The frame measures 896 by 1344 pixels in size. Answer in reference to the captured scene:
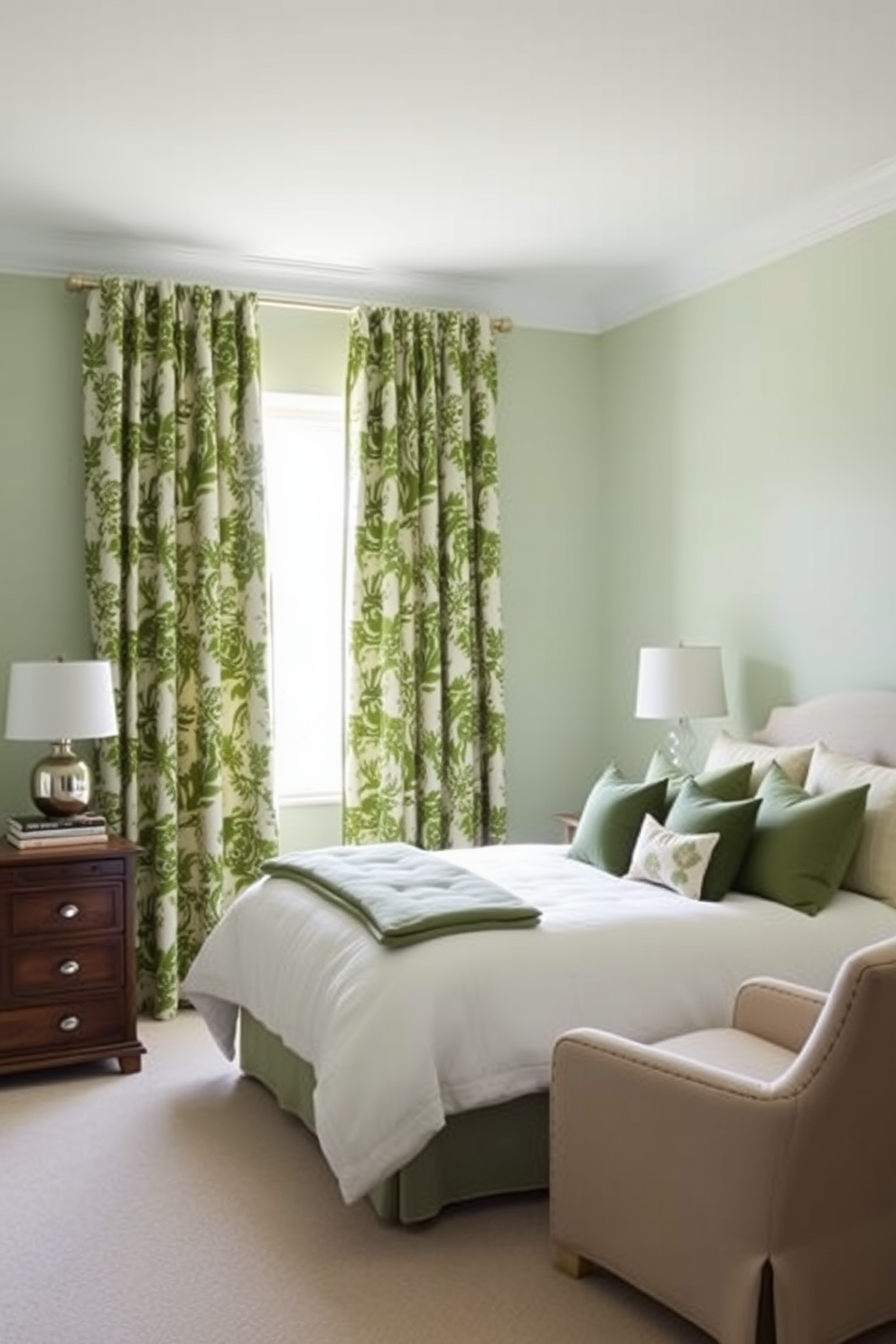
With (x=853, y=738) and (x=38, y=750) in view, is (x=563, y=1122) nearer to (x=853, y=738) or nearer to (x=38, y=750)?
(x=853, y=738)

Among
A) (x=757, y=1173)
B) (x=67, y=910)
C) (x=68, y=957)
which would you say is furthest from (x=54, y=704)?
(x=757, y=1173)

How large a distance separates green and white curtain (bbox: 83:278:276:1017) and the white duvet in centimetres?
115

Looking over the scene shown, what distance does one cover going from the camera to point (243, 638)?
5.23 m

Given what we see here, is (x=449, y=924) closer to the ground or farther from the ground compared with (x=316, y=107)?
closer to the ground

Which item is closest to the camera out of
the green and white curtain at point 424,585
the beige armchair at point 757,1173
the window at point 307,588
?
the beige armchair at point 757,1173

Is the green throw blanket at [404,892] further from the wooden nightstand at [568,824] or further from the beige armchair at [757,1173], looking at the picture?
the wooden nightstand at [568,824]

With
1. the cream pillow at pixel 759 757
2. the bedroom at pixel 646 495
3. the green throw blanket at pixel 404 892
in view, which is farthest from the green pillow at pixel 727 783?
the green throw blanket at pixel 404 892

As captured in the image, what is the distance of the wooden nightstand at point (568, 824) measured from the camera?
5.44 m

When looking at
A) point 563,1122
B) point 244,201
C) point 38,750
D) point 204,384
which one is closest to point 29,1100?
point 38,750

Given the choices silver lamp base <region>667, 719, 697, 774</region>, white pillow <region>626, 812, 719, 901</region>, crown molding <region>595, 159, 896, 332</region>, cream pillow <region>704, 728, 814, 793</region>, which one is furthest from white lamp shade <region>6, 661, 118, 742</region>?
crown molding <region>595, 159, 896, 332</region>

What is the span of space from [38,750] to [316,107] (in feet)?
8.25

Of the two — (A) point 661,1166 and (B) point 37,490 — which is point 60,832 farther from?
(A) point 661,1166

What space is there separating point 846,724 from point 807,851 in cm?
71

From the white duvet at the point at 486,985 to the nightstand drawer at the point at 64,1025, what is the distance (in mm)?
643
